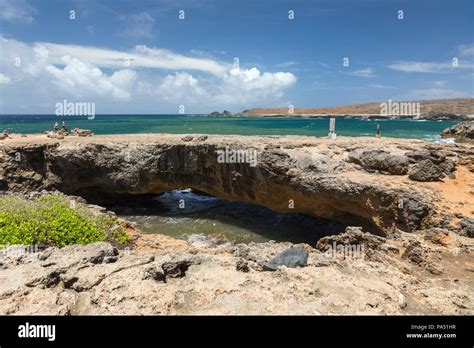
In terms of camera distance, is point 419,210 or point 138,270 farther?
point 419,210

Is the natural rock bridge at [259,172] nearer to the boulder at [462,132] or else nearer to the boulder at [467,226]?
the boulder at [467,226]

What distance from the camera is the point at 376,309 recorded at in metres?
5.16

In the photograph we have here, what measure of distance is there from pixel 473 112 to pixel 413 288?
445 feet

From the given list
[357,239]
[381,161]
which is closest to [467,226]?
[357,239]

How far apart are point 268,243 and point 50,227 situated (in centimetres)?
803

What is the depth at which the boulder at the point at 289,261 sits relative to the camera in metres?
6.74

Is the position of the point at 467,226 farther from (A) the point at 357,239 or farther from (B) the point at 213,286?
(B) the point at 213,286

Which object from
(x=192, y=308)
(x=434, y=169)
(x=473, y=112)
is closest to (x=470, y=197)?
(x=434, y=169)

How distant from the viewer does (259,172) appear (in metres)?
17.6

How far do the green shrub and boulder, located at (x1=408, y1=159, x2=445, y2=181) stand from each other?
472 inches

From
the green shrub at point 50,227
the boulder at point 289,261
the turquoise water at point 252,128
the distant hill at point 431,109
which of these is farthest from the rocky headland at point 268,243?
the distant hill at point 431,109

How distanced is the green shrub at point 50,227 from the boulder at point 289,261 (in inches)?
273
